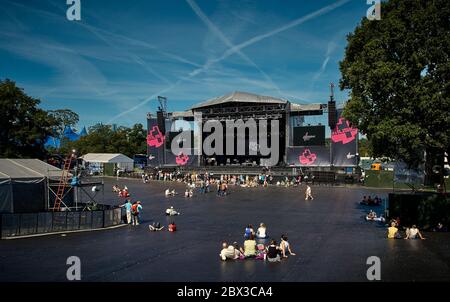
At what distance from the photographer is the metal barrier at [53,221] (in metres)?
16.4

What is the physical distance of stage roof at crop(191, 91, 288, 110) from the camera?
161ft

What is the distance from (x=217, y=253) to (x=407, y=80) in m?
11.6

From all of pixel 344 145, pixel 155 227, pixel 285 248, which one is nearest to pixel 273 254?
pixel 285 248

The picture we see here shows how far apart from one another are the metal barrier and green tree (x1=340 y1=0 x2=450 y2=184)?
1350 centimetres

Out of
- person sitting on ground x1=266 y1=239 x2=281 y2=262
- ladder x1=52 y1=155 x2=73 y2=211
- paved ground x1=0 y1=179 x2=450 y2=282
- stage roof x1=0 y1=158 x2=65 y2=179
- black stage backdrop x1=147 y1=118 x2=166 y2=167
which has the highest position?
black stage backdrop x1=147 y1=118 x2=166 y2=167

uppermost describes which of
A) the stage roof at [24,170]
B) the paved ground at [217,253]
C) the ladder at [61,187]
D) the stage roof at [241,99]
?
the stage roof at [241,99]

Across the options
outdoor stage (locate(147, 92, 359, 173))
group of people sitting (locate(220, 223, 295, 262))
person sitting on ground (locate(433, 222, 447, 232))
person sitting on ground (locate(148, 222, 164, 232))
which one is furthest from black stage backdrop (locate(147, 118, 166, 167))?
group of people sitting (locate(220, 223, 295, 262))

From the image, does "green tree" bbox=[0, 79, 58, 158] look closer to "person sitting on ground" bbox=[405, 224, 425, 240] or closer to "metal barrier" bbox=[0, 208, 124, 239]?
"metal barrier" bbox=[0, 208, 124, 239]

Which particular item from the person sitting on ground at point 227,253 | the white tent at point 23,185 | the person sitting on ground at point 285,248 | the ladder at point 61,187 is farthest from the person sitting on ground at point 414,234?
the white tent at point 23,185

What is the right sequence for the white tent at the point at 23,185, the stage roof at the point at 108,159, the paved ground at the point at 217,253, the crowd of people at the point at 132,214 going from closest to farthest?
the paved ground at the point at 217,253
the white tent at the point at 23,185
the crowd of people at the point at 132,214
the stage roof at the point at 108,159

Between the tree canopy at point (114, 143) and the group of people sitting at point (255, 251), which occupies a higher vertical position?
the tree canopy at point (114, 143)

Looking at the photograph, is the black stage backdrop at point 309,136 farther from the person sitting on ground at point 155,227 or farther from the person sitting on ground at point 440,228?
the person sitting on ground at point 155,227

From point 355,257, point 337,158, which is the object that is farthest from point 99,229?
point 337,158

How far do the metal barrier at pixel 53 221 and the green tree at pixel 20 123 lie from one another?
20074mm
